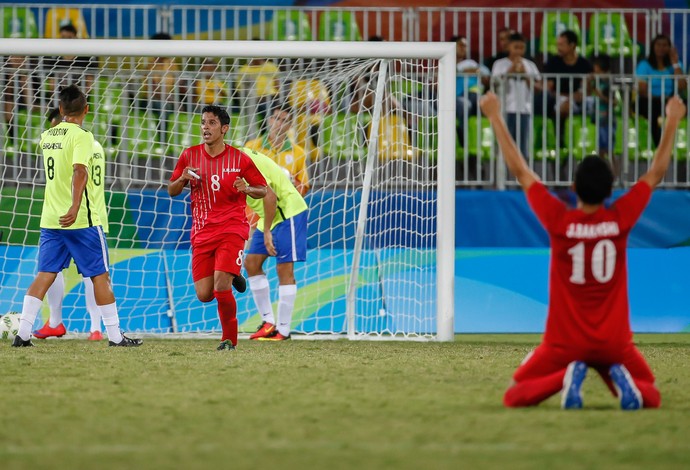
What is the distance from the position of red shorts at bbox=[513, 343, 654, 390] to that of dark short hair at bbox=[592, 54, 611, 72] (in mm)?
9256

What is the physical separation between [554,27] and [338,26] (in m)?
2.73

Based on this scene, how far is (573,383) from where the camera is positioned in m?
5.48

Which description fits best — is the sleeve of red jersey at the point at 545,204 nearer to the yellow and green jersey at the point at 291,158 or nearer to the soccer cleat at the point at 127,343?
the soccer cleat at the point at 127,343

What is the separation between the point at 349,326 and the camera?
10.8 meters

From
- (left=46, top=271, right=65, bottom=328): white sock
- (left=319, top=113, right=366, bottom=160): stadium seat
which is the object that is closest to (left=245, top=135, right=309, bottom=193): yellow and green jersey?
(left=319, top=113, right=366, bottom=160): stadium seat

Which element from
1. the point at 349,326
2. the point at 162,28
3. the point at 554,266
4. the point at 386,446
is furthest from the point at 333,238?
the point at 386,446

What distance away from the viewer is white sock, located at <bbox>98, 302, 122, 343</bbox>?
889 cm

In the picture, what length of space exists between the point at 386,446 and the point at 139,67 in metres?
9.27

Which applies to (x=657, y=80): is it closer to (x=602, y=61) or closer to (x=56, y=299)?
(x=602, y=61)

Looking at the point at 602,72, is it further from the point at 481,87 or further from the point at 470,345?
the point at 470,345

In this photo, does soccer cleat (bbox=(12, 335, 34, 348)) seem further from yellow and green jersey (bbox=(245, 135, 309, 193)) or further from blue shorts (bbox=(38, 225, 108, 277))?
yellow and green jersey (bbox=(245, 135, 309, 193))

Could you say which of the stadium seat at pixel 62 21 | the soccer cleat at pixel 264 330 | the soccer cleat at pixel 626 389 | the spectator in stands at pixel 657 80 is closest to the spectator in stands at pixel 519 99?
the spectator in stands at pixel 657 80

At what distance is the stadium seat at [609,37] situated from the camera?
15016 millimetres

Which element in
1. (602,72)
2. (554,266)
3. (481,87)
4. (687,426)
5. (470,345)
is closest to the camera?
(687,426)
